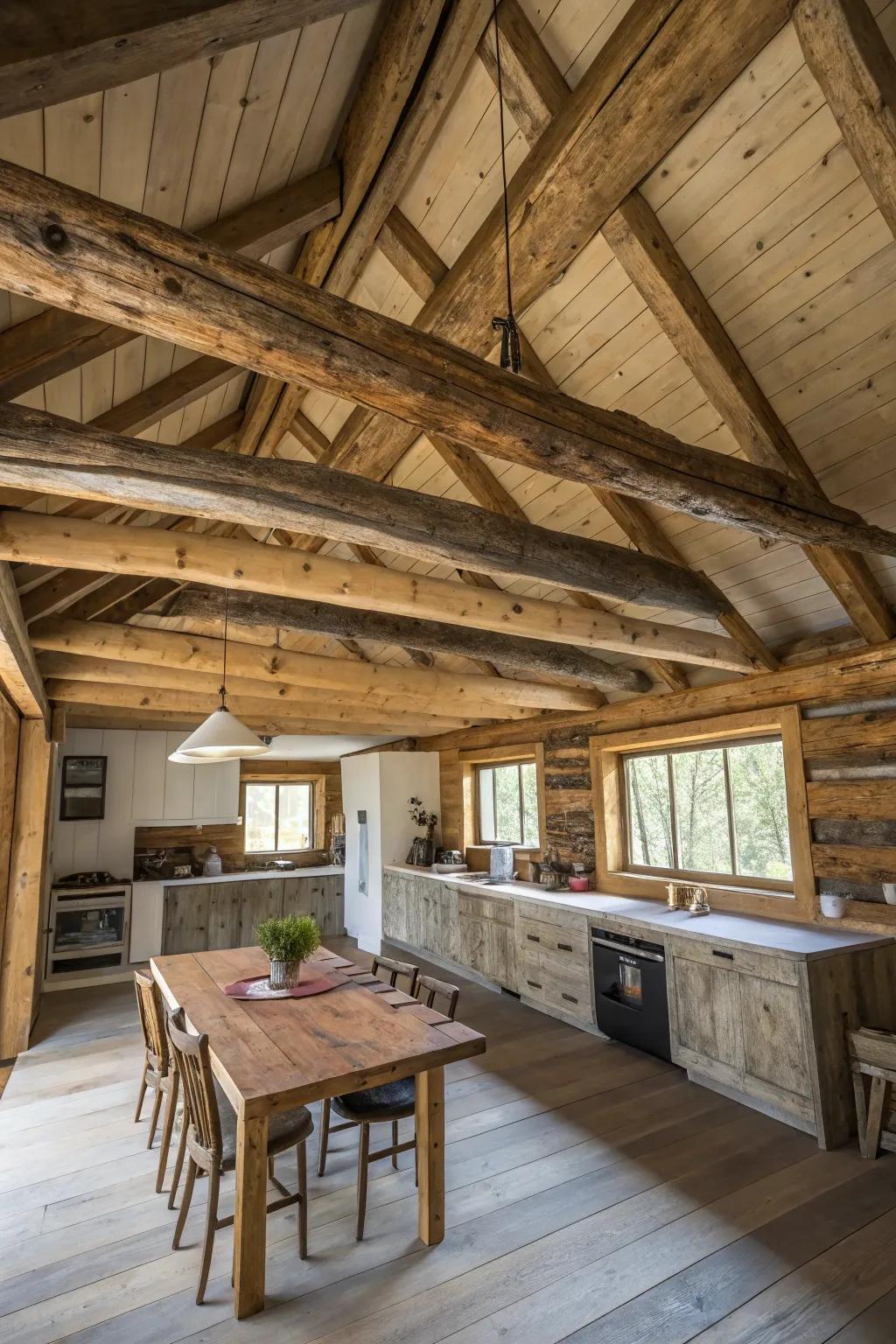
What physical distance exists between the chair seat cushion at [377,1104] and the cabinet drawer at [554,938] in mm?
2086

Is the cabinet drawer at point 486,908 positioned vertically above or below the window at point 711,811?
below

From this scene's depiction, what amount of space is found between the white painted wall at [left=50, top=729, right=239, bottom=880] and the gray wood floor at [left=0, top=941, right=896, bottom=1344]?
3294 mm

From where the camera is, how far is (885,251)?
231cm

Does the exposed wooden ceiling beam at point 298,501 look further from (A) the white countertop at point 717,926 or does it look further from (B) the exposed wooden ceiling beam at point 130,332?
(A) the white countertop at point 717,926

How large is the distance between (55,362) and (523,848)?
569cm

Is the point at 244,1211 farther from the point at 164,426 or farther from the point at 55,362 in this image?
the point at 164,426

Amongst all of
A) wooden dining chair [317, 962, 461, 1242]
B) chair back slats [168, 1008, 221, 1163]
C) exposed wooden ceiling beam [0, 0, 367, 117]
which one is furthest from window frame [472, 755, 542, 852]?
exposed wooden ceiling beam [0, 0, 367, 117]

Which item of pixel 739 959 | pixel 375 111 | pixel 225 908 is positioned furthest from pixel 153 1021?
pixel 225 908

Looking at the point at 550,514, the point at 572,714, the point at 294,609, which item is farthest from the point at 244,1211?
the point at 572,714

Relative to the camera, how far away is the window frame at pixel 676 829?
4527mm

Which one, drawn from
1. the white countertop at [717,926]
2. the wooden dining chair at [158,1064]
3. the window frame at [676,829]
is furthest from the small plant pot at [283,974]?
the window frame at [676,829]

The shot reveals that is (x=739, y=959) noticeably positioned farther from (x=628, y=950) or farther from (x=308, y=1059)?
(x=308, y=1059)

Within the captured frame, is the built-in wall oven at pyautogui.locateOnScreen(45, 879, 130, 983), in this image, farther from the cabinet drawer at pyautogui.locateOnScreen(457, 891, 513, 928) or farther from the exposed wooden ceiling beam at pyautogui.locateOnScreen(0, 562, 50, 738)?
the cabinet drawer at pyautogui.locateOnScreen(457, 891, 513, 928)

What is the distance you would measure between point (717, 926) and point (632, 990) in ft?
2.55
